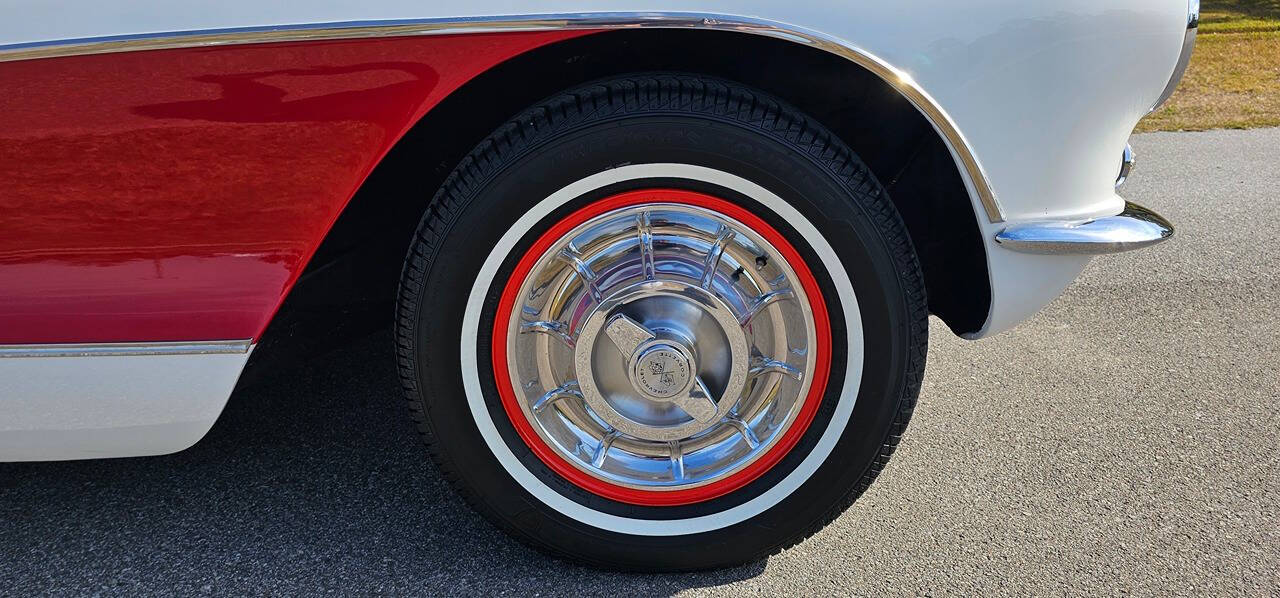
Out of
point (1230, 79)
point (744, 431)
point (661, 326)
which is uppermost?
point (661, 326)

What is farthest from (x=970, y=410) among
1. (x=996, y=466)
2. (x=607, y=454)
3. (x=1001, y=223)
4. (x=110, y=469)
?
(x=110, y=469)

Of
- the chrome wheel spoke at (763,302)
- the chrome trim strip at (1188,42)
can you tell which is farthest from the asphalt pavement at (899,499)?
the chrome trim strip at (1188,42)

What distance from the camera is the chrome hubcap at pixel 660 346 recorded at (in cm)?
168

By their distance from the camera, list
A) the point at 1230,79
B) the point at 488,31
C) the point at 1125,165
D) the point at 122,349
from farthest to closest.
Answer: the point at 1230,79 → the point at 1125,165 → the point at 122,349 → the point at 488,31

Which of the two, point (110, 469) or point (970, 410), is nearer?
point (110, 469)

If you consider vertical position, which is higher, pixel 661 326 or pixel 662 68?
pixel 662 68

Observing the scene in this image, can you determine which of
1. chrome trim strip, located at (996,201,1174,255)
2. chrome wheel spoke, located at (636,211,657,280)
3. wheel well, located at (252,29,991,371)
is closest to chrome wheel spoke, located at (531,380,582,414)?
chrome wheel spoke, located at (636,211,657,280)

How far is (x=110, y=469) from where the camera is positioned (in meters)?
2.13

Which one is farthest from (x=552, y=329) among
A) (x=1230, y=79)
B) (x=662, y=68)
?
(x=1230, y=79)

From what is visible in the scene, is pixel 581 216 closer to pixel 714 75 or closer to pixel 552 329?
pixel 552 329

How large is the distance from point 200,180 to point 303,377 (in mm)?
1105

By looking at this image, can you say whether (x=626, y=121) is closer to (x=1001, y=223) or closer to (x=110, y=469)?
(x=1001, y=223)

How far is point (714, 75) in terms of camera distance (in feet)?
5.65

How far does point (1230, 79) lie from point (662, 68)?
6149mm
